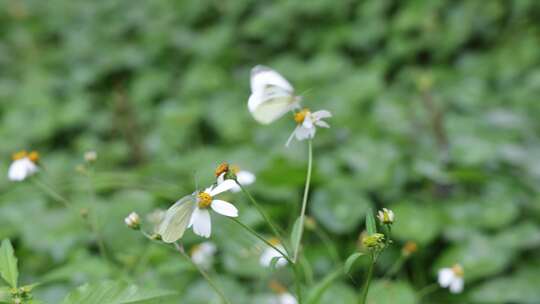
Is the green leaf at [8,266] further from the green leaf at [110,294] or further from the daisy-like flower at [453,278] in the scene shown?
the daisy-like flower at [453,278]

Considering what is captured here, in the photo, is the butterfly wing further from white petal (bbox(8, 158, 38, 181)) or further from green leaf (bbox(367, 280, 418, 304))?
green leaf (bbox(367, 280, 418, 304))

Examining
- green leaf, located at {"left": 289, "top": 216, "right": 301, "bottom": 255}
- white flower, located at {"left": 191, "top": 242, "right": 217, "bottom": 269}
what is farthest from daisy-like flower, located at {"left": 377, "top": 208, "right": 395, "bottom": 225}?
white flower, located at {"left": 191, "top": 242, "right": 217, "bottom": 269}

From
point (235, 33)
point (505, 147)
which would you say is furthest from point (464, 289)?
point (235, 33)

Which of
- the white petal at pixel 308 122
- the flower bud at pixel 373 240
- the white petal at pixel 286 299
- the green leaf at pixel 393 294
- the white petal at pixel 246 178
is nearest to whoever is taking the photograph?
the flower bud at pixel 373 240

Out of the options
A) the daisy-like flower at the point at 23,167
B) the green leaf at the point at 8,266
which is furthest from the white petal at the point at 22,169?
the green leaf at the point at 8,266

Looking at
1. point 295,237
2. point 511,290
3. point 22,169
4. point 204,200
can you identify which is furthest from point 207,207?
point 511,290
